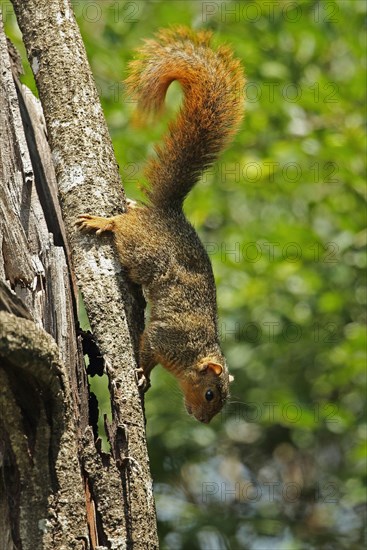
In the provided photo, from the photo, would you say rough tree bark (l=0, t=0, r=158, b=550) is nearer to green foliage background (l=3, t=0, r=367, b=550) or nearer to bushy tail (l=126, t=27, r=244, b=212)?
bushy tail (l=126, t=27, r=244, b=212)

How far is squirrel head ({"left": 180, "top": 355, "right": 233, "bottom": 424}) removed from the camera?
410cm

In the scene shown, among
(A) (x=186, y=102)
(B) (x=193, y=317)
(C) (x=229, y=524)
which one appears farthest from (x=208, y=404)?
(C) (x=229, y=524)

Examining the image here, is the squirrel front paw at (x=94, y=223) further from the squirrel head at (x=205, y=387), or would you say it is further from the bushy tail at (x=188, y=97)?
the squirrel head at (x=205, y=387)

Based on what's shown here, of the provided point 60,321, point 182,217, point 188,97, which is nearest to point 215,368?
point 182,217

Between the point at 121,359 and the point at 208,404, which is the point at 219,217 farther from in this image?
the point at 121,359

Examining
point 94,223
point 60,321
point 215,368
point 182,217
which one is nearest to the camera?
point 60,321

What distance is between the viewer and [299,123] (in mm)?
5641

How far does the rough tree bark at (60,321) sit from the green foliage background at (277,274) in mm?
1751

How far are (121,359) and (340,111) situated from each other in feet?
12.1

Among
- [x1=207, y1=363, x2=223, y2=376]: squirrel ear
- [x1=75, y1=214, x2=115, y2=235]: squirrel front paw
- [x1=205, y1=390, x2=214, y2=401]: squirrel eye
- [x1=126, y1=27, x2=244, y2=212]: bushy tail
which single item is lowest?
[x1=205, y1=390, x2=214, y2=401]: squirrel eye

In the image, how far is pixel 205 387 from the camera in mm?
4109

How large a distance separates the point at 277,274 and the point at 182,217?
1614 mm

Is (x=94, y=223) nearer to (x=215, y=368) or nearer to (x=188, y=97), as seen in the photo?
(x=188, y=97)

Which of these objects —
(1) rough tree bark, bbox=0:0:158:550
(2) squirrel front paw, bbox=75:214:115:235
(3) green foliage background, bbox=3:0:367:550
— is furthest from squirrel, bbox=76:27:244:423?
(3) green foliage background, bbox=3:0:367:550
